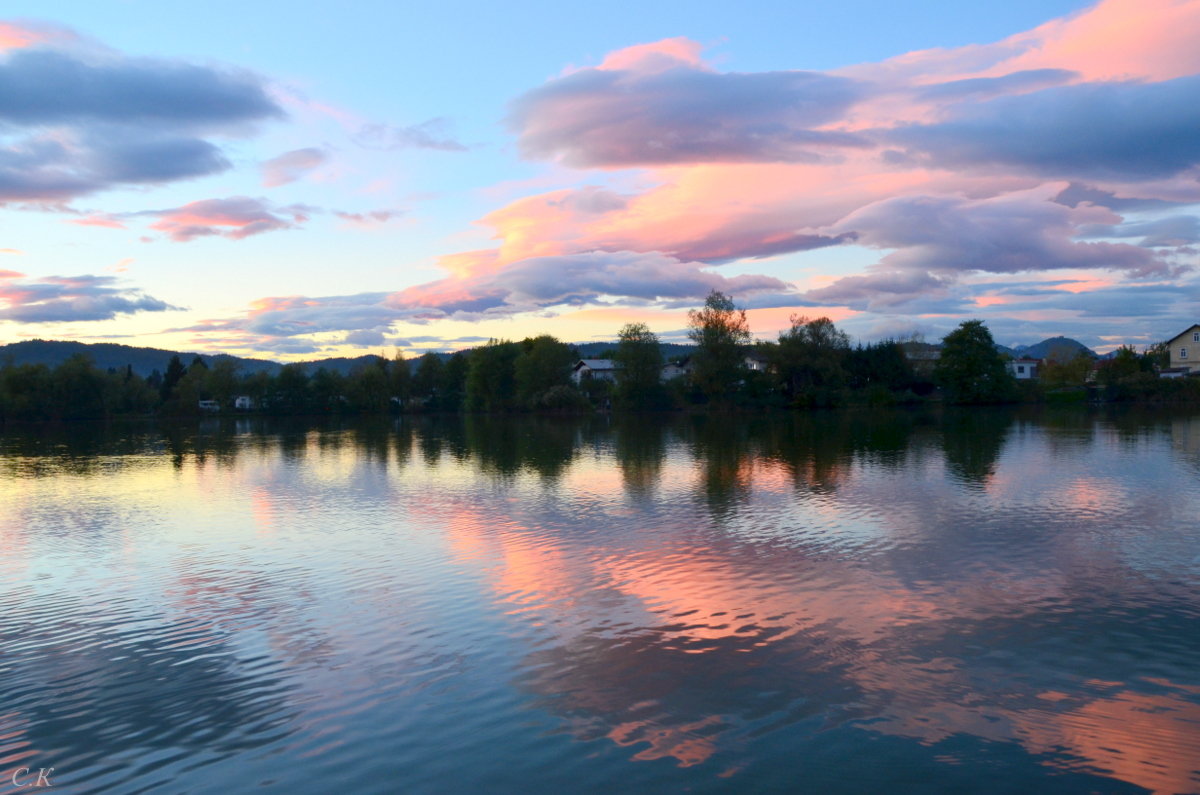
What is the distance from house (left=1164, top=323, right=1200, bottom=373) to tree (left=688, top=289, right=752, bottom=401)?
216 ft

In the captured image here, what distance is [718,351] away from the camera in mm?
103125

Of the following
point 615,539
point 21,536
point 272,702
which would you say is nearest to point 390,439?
point 21,536

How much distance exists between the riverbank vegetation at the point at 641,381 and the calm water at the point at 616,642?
2972 inches

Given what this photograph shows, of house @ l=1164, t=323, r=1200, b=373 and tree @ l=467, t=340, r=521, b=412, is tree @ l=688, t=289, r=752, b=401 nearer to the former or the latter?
tree @ l=467, t=340, r=521, b=412

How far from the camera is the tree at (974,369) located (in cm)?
9800

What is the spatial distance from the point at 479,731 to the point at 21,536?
19974 mm

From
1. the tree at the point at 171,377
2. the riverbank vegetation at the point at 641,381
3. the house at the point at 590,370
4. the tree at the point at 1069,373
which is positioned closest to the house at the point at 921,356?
the riverbank vegetation at the point at 641,381

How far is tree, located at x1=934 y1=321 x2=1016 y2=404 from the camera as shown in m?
98.0

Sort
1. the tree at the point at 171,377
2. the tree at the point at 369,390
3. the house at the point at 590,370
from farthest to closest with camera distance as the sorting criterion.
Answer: the tree at the point at 171,377 → the house at the point at 590,370 → the tree at the point at 369,390

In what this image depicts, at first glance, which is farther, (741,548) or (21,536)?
(21,536)

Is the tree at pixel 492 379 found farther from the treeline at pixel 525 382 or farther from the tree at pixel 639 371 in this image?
the tree at pixel 639 371

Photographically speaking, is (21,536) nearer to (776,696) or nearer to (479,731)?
(479,731)

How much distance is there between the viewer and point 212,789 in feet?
26.6

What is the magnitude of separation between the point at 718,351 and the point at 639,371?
475 inches
